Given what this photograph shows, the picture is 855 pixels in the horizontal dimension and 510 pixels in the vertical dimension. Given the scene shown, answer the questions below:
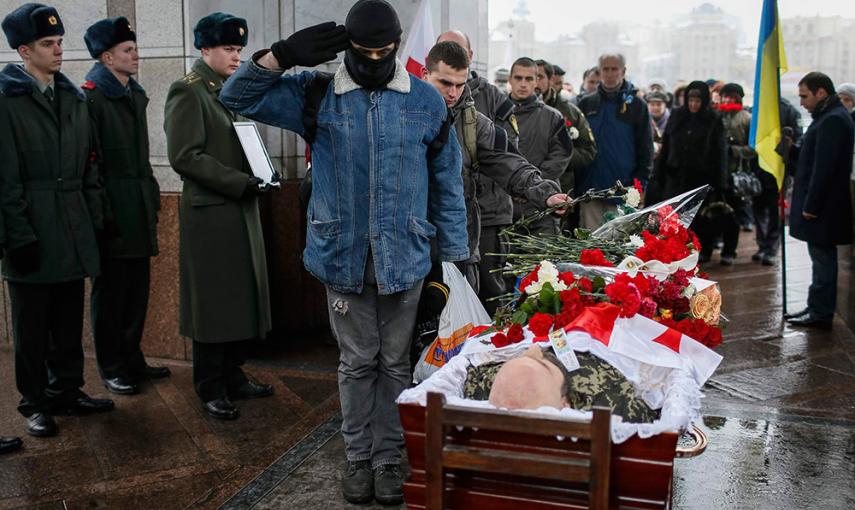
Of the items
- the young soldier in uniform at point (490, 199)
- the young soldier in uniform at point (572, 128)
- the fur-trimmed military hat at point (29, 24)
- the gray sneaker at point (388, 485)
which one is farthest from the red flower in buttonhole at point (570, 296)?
the young soldier in uniform at point (572, 128)

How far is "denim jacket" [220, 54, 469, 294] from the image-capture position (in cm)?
358

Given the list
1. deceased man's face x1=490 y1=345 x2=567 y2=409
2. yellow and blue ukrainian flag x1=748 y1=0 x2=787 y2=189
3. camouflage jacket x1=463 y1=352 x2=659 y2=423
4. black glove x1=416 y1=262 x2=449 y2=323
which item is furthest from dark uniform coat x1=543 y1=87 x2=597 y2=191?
deceased man's face x1=490 y1=345 x2=567 y2=409

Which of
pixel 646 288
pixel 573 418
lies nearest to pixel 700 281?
pixel 646 288

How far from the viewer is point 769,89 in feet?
23.3

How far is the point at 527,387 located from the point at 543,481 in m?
0.27

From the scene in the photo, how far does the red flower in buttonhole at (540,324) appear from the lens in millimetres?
3070

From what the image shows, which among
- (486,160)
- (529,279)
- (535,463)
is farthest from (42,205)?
(535,463)

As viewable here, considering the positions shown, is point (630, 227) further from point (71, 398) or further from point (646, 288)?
point (71, 398)

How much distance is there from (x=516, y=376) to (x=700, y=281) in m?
Answer: 1.41

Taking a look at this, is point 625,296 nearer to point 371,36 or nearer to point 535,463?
point 535,463

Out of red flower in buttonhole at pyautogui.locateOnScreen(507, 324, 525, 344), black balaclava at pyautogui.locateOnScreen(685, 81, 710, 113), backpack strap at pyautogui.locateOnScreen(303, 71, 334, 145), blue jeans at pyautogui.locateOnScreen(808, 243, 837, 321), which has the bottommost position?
blue jeans at pyautogui.locateOnScreen(808, 243, 837, 321)

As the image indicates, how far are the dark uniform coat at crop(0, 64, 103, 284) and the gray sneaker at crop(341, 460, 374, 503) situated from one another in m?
1.86

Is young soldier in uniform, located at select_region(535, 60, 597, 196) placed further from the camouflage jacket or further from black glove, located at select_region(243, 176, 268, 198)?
the camouflage jacket

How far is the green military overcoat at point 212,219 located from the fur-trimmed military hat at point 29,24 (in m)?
0.66
